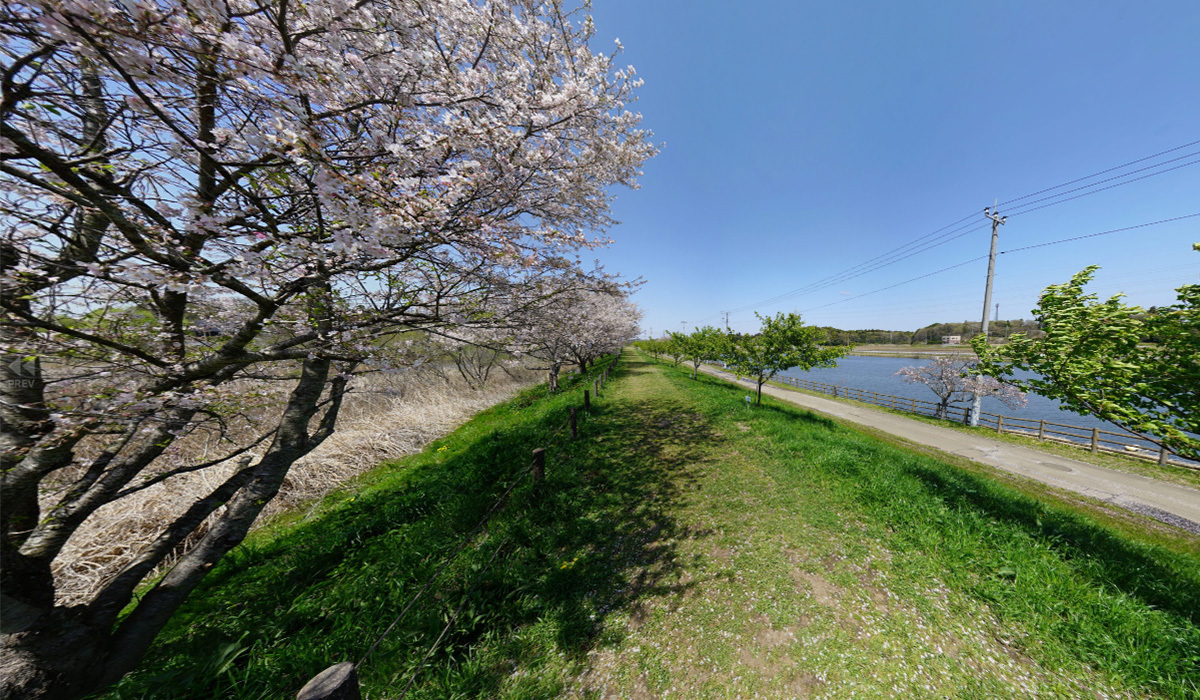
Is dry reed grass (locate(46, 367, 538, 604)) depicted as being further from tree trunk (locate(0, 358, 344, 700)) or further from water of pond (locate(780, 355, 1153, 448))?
water of pond (locate(780, 355, 1153, 448))

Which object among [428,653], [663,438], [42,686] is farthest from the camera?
[663,438]

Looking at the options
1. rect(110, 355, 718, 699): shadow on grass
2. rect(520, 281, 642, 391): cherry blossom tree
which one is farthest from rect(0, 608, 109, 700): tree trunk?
rect(520, 281, 642, 391): cherry blossom tree

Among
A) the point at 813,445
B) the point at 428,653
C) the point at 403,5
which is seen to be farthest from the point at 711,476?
the point at 403,5

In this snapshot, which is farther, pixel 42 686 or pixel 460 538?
pixel 460 538

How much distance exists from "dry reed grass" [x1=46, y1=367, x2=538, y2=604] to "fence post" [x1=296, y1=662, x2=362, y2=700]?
9.37 ft

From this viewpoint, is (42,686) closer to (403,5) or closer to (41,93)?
(41,93)

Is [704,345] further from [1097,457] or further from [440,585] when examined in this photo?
[440,585]

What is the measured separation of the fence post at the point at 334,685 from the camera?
1.81 metres

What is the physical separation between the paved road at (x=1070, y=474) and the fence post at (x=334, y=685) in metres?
16.3

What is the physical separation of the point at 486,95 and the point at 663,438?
28.0ft

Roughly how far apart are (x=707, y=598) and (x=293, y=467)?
31.5 feet

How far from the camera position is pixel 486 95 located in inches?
147

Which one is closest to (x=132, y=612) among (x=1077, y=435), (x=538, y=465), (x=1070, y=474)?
(x=538, y=465)

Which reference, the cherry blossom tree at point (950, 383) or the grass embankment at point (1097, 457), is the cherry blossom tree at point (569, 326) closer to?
the grass embankment at point (1097, 457)
